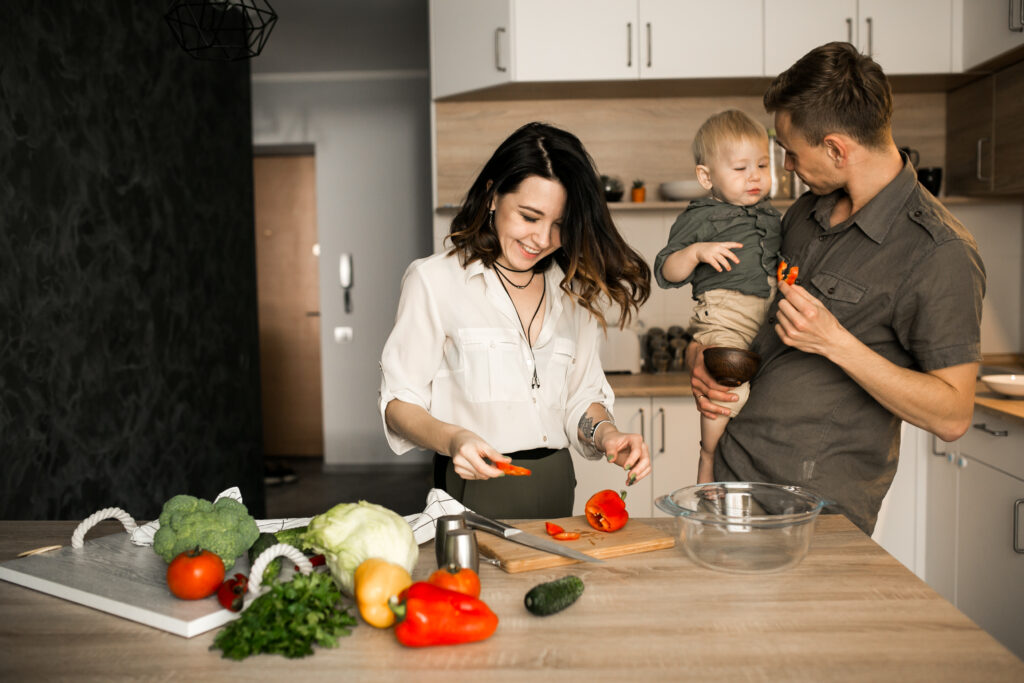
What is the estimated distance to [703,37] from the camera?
3.55 m

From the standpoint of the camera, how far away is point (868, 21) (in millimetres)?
3502

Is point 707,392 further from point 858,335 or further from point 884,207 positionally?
point 884,207

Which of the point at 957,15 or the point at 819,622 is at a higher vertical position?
the point at 957,15

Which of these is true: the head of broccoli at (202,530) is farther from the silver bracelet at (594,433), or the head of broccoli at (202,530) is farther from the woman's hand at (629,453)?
the silver bracelet at (594,433)

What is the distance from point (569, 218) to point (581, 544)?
2.45 feet

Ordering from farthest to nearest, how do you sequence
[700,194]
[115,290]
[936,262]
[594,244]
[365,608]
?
[700,194]
[115,290]
[594,244]
[936,262]
[365,608]

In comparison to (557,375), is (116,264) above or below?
above

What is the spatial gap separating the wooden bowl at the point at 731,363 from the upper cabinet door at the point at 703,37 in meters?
2.12

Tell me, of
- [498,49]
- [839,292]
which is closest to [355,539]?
[839,292]

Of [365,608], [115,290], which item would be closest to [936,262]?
[365,608]

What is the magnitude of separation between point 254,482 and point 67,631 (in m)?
3.66

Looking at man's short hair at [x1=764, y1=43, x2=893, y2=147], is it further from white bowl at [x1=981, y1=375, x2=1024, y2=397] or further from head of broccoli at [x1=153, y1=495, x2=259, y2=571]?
white bowl at [x1=981, y1=375, x2=1024, y2=397]

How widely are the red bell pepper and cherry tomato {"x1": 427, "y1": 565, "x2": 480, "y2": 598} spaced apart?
48 mm

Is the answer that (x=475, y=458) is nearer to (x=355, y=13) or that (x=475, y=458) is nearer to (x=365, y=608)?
Answer: (x=365, y=608)
